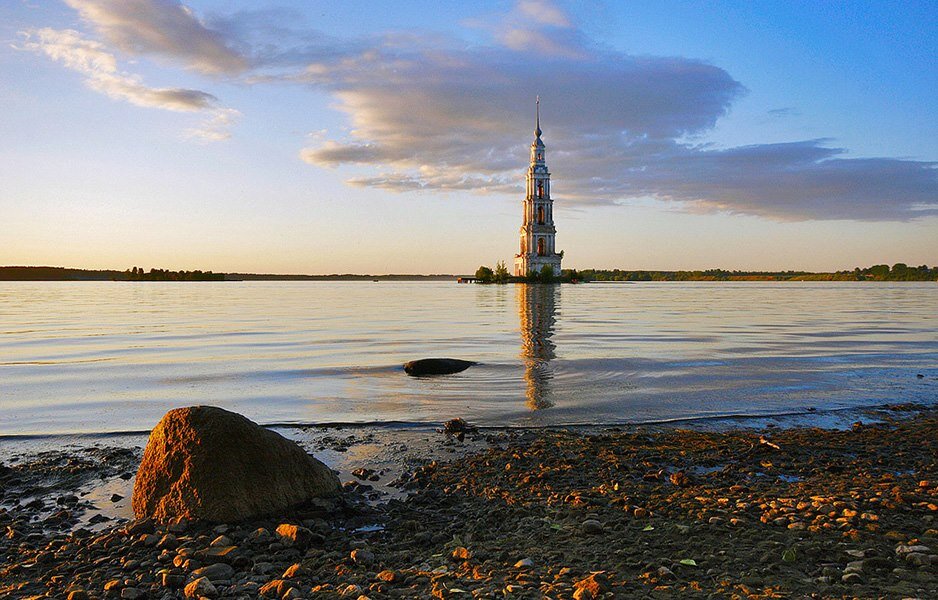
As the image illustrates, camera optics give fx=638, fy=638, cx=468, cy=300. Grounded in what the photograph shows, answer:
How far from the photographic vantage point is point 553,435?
37.4 ft

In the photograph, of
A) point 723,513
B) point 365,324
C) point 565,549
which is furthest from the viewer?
point 365,324

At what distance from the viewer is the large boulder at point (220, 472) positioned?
7375 millimetres

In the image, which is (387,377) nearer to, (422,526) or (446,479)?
(446,479)

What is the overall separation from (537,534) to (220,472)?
12.4ft

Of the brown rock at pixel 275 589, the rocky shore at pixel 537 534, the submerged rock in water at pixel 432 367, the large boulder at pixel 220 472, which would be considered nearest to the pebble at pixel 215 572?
the rocky shore at pixel 537 534

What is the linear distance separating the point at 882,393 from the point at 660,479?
1082cm

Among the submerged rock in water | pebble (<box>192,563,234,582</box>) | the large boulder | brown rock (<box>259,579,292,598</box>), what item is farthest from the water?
brown rock (<box>259,579,292,598</box>)

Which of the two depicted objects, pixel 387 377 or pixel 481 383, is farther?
pixel 387 377

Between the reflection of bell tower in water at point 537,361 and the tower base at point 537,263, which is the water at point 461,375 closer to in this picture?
the reflection of bell tower in water at point 537,361

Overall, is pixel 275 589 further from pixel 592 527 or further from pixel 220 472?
pixel 592 527

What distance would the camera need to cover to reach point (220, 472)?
7.54m

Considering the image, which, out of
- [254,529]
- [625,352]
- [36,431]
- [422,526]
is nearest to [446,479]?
[422,526]

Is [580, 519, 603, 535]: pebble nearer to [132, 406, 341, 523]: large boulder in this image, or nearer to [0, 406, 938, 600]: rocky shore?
[0, 406, 938, 600]: rocky shore

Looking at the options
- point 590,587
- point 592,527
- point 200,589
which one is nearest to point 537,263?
point 592,527
